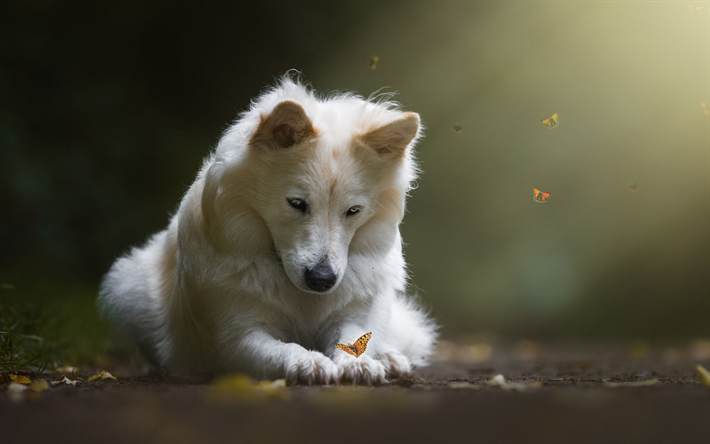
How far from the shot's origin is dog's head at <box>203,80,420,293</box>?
10.3 ft

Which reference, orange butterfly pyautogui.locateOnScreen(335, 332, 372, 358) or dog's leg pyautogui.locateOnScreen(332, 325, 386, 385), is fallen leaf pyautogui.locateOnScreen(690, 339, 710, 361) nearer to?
orange butterfly pyautogui.locateOnScreen(335, 332, 372, 358)

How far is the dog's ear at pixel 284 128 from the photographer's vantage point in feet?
10.5

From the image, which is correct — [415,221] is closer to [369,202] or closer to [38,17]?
[38,17]

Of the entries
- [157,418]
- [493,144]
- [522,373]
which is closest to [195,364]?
[157,418]

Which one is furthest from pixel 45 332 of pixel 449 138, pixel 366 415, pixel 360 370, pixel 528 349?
pixel 449 138

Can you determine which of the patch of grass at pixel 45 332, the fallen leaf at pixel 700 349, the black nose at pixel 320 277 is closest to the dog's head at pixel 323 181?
the black nose at pixel 320 277

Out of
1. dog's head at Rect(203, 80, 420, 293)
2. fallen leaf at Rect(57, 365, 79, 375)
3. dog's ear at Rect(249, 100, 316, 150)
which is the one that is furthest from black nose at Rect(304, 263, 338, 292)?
fallen leaf at Rect(57, 365, 79, 375)

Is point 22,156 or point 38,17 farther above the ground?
point 38,17

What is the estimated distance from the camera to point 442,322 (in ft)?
28.9

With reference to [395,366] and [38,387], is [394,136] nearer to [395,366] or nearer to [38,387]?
[395,366]

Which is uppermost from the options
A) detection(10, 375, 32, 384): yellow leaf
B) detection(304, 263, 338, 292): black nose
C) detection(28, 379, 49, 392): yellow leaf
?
detection(304, 263, 338, 292): black nose

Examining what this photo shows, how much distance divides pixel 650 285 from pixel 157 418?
27.1ft

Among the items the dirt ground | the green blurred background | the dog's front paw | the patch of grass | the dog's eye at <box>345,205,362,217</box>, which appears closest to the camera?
the dirt ground

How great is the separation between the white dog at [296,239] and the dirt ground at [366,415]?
22.4 inches
